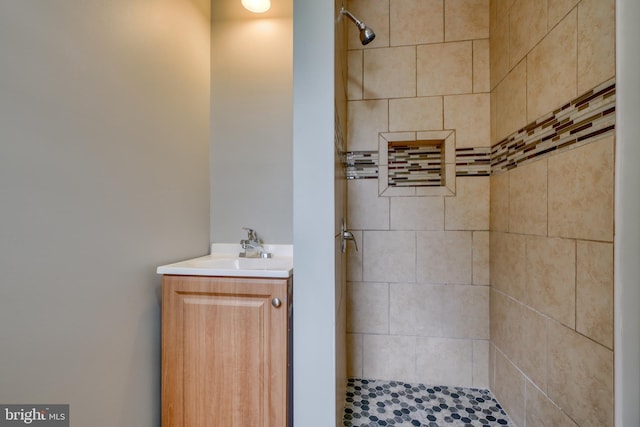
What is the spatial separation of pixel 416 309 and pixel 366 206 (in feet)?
2.55

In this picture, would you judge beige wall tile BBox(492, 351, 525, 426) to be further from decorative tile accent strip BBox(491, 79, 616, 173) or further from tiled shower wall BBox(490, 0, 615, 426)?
decorative tile accent strip BBox(491, 79, 616, 173)

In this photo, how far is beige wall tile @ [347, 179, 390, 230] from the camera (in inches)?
72.6

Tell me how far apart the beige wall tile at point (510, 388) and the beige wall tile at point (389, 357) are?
0.48 meters

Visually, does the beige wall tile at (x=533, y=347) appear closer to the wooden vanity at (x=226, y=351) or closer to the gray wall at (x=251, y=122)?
the wooden vanity at (x=226, y=351)

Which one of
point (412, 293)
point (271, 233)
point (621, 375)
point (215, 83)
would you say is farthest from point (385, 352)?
point (215, 83)

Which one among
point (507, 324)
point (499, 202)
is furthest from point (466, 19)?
point (507, 324)

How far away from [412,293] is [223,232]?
4.45 ft

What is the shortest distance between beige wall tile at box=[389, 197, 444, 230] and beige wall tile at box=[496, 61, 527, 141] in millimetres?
545

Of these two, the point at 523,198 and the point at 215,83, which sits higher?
the point at 215,83

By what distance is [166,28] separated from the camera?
141cm

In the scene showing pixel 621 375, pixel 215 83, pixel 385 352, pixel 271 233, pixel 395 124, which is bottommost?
pixel 385 352

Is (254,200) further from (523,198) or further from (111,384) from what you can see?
(523,198)

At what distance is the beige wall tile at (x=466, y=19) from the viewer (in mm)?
1744

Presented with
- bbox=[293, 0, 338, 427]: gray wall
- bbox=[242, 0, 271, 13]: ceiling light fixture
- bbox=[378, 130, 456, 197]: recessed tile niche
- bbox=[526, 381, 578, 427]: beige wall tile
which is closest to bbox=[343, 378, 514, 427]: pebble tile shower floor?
bbox=[526, 381, 578, 427]: beige wall tile
